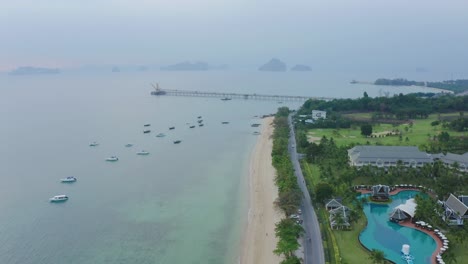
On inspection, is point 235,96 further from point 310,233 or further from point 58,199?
point 310,233

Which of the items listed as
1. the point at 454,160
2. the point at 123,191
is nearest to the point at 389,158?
the point at 454,160

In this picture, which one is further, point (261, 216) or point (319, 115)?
point (319, 115)

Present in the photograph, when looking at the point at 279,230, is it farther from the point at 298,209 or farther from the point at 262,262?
the point at 298,209

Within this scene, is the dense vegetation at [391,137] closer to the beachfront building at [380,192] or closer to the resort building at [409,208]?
the resort building at [409,208]

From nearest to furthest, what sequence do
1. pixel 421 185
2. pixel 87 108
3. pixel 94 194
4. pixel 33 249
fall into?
pixel 33 249
pixel 421 185
pixel 94 194
pixel 87 108

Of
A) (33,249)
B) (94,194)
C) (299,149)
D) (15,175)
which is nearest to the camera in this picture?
(33,249)

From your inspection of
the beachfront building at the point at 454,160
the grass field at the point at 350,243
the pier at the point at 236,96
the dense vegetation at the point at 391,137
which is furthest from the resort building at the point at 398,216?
the pier at the point at 236,96

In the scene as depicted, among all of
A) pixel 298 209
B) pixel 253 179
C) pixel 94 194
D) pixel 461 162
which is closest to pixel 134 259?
pixel 298 209

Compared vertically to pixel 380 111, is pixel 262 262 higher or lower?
lower
